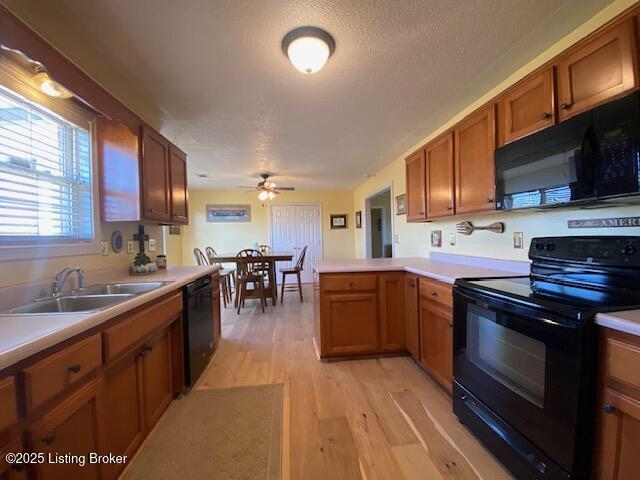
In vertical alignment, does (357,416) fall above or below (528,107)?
below

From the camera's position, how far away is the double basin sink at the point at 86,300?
1351 mm

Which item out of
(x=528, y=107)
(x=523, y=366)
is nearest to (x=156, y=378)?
(x=523, y=366)

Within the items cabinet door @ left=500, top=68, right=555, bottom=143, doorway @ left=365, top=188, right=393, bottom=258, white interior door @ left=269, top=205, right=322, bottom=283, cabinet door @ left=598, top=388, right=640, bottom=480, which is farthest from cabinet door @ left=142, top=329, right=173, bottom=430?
doorway @ left=365, top=188, right=393, bottom=258

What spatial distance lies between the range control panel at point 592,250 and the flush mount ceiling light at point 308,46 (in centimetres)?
165

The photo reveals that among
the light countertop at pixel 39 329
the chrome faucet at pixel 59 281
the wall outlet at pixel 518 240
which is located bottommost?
the light countertop at pixel 39 329

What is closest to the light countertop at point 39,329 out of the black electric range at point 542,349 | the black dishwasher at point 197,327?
the black dishwasher at point 197,327

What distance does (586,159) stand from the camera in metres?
1.18

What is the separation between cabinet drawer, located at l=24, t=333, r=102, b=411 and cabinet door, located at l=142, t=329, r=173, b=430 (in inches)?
19.2

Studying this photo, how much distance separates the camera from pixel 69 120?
1.79m

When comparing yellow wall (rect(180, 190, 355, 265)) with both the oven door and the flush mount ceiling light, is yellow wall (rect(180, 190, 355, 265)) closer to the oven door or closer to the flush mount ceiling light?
the flush mount ceiling light

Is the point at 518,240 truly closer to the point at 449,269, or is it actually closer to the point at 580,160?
the point at 449,269

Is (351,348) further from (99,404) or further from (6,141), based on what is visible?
(6,141)

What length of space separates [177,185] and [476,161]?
2644mm

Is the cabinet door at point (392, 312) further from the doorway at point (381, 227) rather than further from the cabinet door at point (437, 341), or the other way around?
the doorway at point (381, 227)
